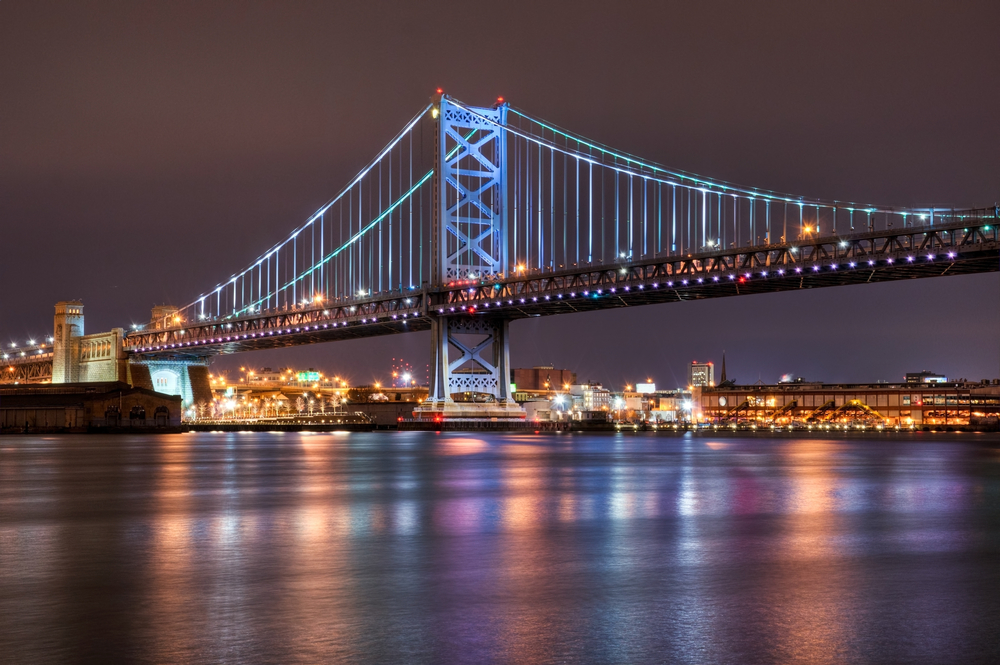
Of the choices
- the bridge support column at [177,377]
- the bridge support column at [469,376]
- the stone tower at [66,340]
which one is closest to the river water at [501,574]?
the bridge support column at [469,376]

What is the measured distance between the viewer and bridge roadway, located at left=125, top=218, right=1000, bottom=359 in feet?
167

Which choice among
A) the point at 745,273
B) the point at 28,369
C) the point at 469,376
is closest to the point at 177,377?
the point at 28,369

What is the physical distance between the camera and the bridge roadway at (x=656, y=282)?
5091 cm

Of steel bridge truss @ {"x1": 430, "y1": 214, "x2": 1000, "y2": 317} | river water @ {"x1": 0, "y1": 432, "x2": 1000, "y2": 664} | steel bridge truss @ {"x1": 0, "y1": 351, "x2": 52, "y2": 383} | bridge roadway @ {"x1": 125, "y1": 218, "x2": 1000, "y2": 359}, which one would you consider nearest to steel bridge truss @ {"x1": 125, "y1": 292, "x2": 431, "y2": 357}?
bridge roadway @ {"x1": 125, "y1": 218, "x2": 1000, "y2": 359}

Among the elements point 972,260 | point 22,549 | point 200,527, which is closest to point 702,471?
point 200,527

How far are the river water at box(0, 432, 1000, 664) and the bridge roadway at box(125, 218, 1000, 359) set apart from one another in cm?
3215

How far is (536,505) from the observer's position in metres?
17.8

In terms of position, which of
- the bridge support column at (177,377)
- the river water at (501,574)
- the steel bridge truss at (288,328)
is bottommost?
the river water at (501,574)

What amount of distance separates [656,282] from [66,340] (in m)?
69.5

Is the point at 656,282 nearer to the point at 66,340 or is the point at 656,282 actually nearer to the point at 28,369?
the point at 66,340

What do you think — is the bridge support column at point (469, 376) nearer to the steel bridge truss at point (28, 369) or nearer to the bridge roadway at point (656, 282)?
the bridge roadway at point (656, 282)

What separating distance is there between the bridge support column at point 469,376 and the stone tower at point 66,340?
48823 millimetres

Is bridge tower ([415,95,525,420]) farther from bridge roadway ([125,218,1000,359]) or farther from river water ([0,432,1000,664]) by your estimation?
river water ([0,432,1000,664])

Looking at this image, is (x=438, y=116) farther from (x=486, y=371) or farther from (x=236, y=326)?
(x=236, y=326)
